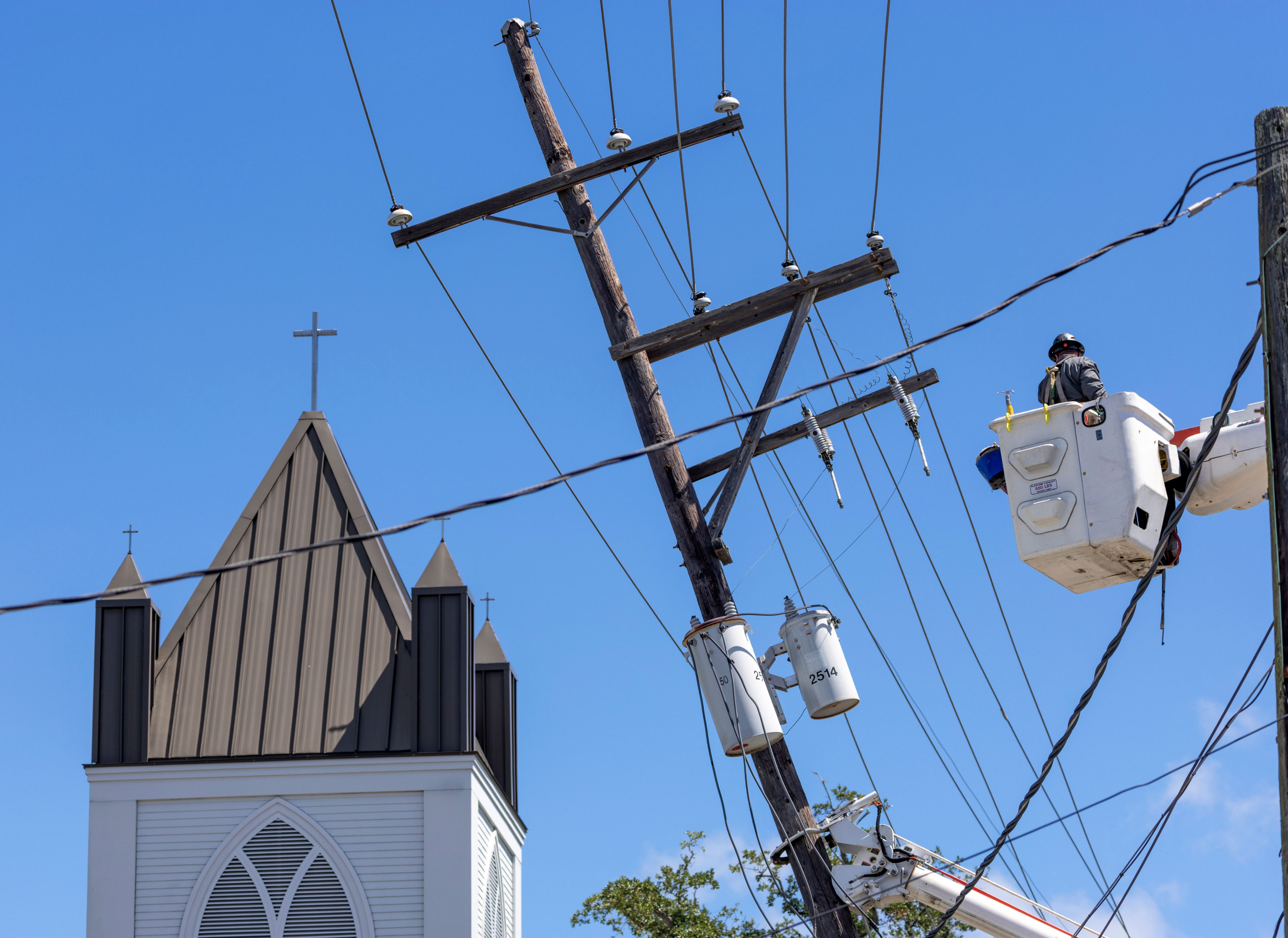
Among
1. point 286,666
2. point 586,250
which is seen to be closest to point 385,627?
point 286,666

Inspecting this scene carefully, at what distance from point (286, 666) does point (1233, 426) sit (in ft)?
40.8

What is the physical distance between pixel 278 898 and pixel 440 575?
13.8 ft

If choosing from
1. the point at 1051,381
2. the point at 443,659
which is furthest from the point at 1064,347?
the point at 443,659

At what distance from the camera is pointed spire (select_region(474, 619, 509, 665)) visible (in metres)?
23.3

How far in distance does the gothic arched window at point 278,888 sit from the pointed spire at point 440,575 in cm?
313

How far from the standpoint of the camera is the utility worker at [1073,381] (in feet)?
33.1

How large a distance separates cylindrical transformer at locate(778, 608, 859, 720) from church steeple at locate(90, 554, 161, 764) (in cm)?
965

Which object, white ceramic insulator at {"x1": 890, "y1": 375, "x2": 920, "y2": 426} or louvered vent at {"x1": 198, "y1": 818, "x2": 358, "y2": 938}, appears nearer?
white ceramic insulator at {"x1": 890, "y1": 375, "x2": 920, "y2": 426}

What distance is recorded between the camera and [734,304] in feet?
41.7

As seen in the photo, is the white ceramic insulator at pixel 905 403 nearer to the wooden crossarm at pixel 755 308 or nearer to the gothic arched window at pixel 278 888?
the wooden crossarm at pixel 755 308

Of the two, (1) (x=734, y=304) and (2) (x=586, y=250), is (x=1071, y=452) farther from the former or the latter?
(2) (x=586, y=250)

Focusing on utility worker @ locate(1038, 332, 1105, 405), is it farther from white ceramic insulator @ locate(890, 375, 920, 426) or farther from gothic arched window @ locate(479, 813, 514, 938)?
gothic arched window @ locate(479, 813, 514, 938)

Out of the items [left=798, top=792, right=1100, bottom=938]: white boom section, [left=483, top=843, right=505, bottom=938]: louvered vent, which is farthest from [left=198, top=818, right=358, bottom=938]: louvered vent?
[left=798, top=792, right=1100, bottom=938]: white boom section

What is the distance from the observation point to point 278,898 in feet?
59.4
